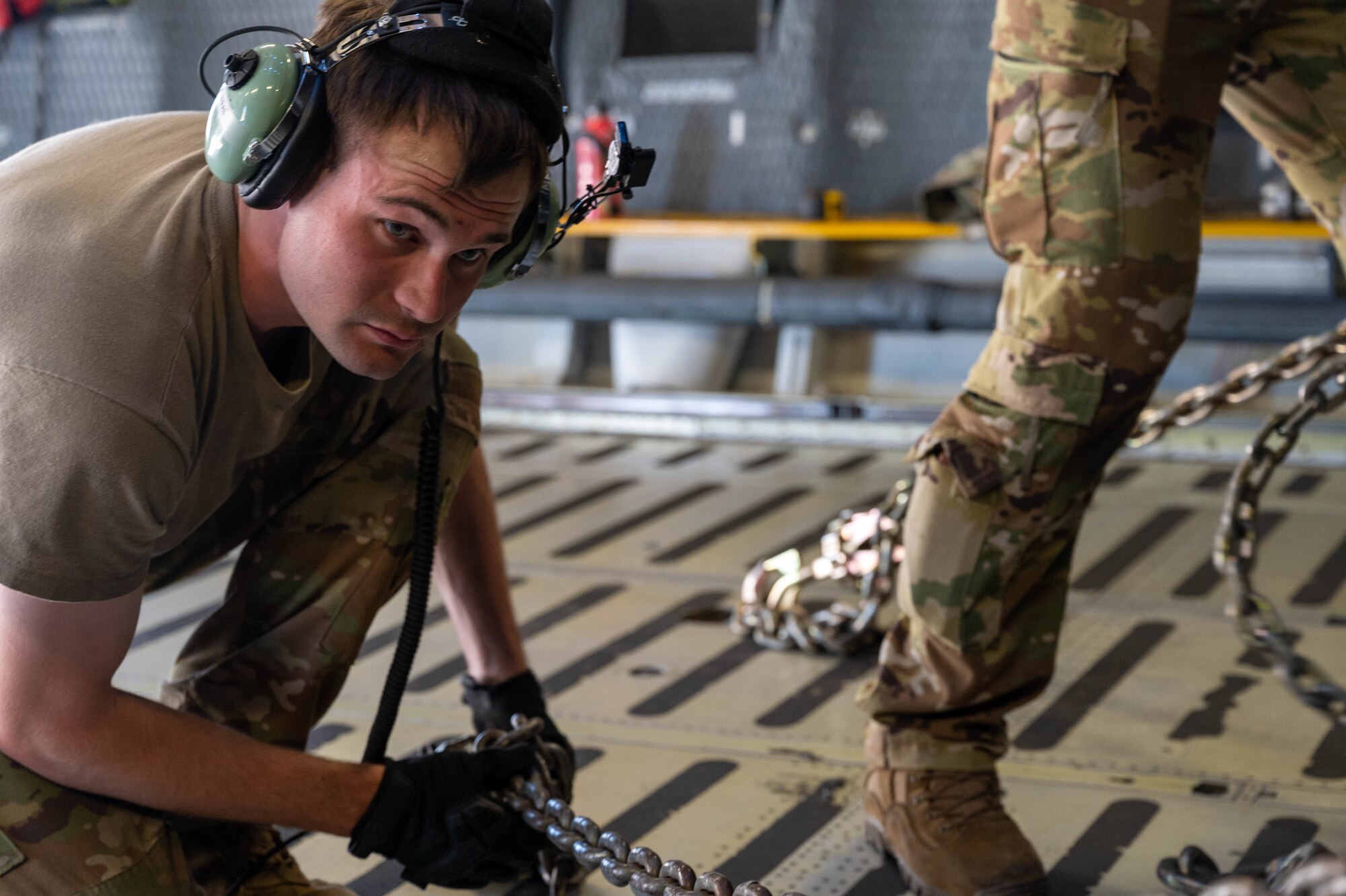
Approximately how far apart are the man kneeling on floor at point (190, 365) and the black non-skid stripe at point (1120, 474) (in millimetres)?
2550

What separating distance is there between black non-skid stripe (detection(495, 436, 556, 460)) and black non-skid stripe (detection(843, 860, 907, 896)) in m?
2.59

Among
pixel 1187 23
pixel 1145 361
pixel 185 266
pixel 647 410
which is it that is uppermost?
pixel 1187 23

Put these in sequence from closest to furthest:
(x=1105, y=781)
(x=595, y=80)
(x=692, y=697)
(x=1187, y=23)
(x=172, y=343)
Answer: (x=172, y=343) → (x=1187, y=23) → (x=1105, y=781) → (x=692, y=697) → (x=595, y=80)

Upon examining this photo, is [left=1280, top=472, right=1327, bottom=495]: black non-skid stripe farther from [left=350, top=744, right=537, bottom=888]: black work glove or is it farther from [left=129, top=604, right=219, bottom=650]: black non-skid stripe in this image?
[left=350, top=744, right=537, bottom=888]: black work glove

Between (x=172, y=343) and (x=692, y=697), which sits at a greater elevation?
(x=172, y=343)

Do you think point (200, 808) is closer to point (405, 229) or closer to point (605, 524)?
point (405, 229)

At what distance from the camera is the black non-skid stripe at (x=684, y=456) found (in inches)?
166

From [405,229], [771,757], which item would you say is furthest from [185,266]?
[771,757]

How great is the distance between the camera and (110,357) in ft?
4.13

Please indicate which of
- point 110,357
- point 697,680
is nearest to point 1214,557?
point 697,680

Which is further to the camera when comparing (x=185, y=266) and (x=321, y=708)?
(x=321, y=708)

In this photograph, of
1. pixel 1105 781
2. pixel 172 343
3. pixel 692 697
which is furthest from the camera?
pixel 692 697

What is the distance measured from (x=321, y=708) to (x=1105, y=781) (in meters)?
1.09

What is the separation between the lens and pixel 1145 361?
5.62ft
